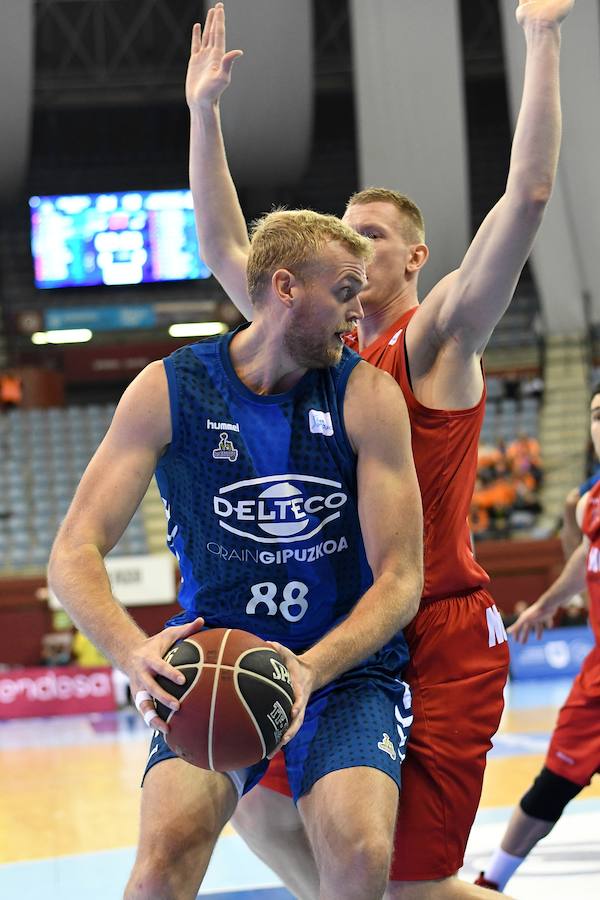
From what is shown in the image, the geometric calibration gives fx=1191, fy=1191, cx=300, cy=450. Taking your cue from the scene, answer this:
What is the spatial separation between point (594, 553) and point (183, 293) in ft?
60.3

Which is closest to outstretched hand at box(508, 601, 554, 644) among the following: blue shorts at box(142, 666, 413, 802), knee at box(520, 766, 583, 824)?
knee at box(520, 766, 583, 824)

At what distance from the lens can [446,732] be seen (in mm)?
3252

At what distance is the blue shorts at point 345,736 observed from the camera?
2.90 metres

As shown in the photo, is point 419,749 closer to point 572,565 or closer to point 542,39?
point 542,39

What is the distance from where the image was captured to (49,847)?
633 cm

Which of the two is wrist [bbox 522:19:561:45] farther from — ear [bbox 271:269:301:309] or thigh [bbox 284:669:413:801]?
thigh [bbox 284:669:413:801]

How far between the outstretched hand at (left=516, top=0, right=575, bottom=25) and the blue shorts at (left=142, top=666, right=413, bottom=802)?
1.78 meters

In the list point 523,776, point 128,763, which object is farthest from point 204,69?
point 128,763

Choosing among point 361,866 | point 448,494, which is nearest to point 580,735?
point 448,494

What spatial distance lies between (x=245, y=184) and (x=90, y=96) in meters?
4.32

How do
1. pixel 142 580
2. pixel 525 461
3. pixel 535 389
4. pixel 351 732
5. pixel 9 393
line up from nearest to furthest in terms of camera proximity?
pixel 351 732 < pixel 142 580 < pixel 525 461 < pixel 535 389 < pixel 9 393

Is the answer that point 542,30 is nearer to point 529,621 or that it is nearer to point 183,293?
point 529,621

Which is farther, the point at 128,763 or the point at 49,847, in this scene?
Answer: the point at 128,763

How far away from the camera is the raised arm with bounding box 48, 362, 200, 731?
108 inches
